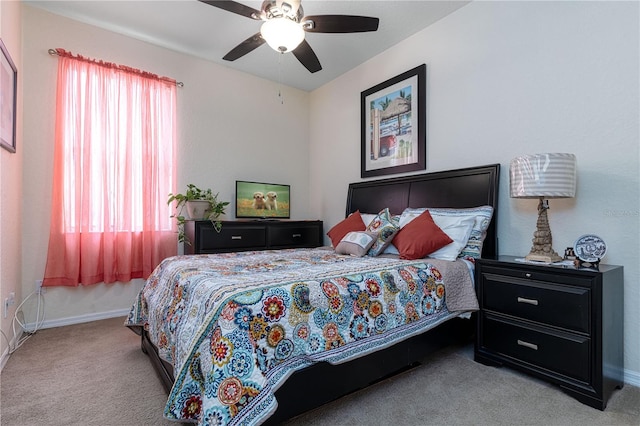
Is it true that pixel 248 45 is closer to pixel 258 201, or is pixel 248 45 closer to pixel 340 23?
pixel 340 23

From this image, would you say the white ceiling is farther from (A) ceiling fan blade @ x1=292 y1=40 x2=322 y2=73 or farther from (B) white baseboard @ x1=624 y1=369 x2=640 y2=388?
(B) white baseboard @ x1=624 y1=369 x2=640 y2=388

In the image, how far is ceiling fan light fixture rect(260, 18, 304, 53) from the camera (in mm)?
2084

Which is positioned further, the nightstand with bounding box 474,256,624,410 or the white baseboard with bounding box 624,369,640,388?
the white baseboard with bounding box 624,369,640,388

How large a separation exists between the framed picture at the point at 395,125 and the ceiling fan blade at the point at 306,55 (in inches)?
41.8

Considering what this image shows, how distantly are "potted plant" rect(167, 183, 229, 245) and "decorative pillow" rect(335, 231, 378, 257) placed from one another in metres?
1.43

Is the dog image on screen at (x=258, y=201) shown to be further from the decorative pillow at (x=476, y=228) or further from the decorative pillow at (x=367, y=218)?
the decorative pillow at (x=476, y=228)

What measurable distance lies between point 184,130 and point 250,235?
1.51 meters

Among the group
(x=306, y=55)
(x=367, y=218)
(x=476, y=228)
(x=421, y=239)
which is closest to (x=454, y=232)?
(x=476, y=228)

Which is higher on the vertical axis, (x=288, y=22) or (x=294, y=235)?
(x=288, y=22)

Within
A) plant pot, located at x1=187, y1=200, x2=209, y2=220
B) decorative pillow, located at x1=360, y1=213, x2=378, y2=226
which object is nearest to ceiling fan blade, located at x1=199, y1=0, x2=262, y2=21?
plant pot, located at x1=187, y1=200, x2=209, y2=220

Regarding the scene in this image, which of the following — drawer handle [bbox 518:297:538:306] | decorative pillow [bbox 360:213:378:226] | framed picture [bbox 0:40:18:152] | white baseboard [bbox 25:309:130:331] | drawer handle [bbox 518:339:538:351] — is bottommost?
white baseboard [bbox 25:309:130:331]

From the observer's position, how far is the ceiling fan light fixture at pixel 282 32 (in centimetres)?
208

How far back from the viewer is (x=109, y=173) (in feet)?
10.5

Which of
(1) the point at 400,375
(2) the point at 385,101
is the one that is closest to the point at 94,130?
(2) the point at 385,101
